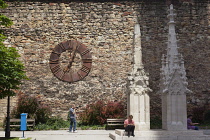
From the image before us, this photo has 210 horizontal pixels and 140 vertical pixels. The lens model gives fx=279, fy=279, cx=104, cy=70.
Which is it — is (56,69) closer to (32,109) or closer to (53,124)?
(32,109)

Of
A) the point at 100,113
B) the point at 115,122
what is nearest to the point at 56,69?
the point at 100,113

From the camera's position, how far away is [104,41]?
14.4 m

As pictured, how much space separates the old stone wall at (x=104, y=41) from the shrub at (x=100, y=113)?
58cm

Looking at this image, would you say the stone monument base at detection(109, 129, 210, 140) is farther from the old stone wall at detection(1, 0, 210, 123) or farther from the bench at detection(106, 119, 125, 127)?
the old stone wall at detection(1, 0, 210, 123)

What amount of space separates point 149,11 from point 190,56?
3189mm

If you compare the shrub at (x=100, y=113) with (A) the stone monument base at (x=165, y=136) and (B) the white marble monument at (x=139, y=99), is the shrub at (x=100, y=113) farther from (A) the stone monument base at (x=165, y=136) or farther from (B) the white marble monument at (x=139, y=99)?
(A) the stone monument base at (x=165, y=136)

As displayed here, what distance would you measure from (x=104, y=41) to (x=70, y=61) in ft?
6.65

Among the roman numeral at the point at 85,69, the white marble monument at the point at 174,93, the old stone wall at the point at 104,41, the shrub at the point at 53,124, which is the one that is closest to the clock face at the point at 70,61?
the roman numeral at the point at 85,69

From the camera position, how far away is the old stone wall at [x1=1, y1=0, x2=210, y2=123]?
551 inches

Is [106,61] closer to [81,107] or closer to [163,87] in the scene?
[81,107]

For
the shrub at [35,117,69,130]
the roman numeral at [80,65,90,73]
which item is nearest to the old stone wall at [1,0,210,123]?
the roman numeral at [80,65,90,73]

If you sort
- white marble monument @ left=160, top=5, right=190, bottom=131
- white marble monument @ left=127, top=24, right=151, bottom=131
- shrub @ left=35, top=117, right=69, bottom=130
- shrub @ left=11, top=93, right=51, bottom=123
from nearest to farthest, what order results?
1. white marble monument @ left=160, top=5, right=190, bottom=131
2. white marble monument @ left=127, top=24, right=151, bottom=131
3. shrub @ left=35, top=117, right=69, bottom=130
4. shrub @ left=11, top=93, right=51, bottom=123

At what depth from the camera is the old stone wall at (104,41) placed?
14000mm

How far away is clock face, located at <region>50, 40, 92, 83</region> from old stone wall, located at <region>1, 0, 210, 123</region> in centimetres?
27
